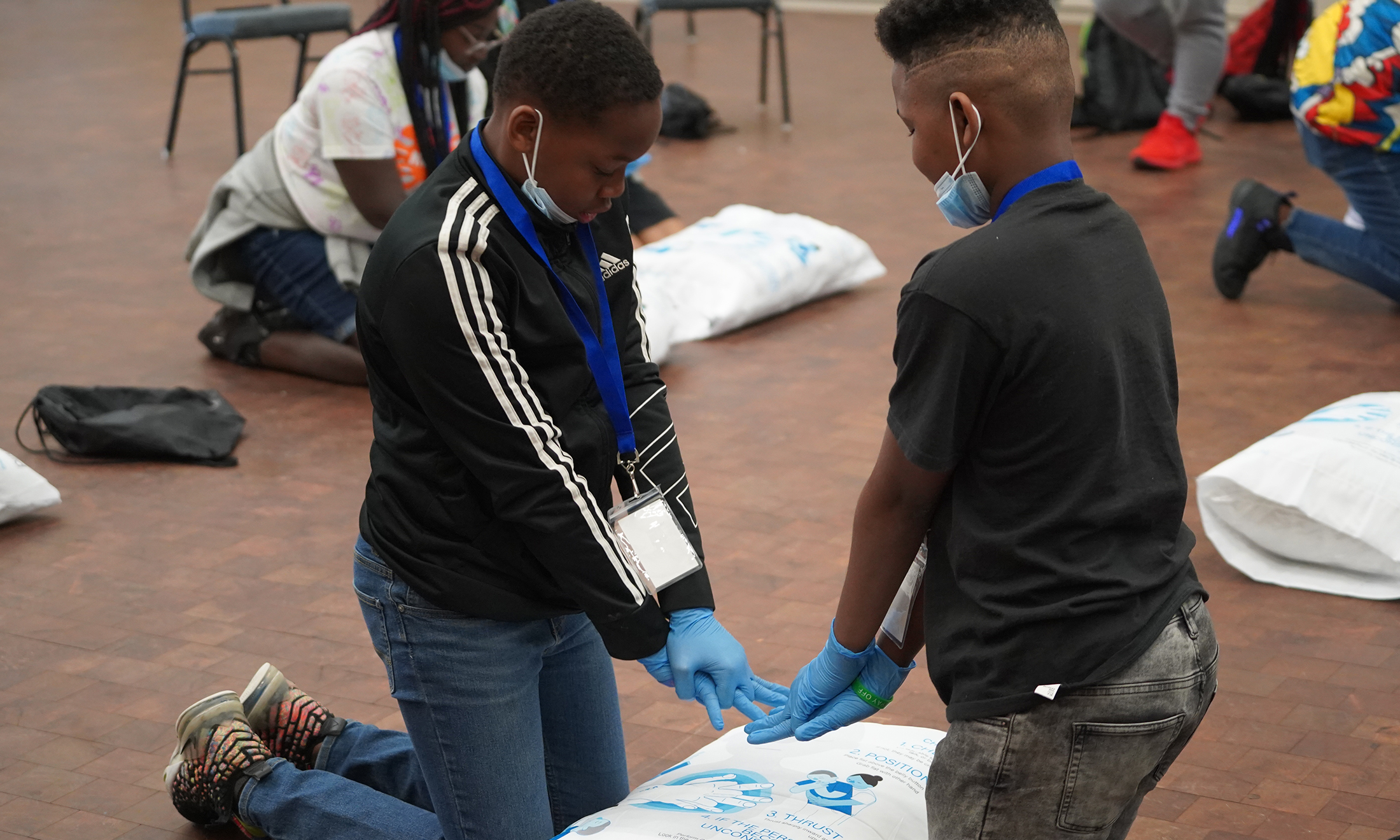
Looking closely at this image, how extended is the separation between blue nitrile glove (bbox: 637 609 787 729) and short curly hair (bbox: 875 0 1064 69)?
0.85 metres

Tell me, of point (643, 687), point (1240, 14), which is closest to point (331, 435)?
point (643, 687)

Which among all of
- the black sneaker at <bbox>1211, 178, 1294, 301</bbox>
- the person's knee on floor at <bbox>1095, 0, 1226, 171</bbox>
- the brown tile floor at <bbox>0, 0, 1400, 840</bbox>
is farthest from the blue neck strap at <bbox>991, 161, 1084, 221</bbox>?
the person's knee on floor at <bbox>1095, 0, 1226, 171</bbox>

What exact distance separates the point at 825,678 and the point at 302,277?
3357mm

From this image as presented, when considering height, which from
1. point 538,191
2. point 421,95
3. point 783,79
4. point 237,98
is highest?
point 538,191

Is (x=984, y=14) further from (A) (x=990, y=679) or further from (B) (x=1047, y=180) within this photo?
(A) (x=990, y=679)

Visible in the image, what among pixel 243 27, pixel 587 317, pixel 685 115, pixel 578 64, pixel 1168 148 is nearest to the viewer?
pixel 578 64

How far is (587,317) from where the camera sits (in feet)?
6.37

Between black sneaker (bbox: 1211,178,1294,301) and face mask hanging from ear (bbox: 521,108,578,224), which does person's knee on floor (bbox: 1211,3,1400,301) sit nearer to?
black sneaker (bbox: 1211,178,1294,301)

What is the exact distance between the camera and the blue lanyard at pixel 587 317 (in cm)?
183

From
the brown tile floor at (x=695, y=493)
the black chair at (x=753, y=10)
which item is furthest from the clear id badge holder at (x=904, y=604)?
the black chair at (x=753, y=10)

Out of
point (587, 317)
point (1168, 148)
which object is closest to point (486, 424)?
point (587, 317)

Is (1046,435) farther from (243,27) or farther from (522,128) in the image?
(243,27)

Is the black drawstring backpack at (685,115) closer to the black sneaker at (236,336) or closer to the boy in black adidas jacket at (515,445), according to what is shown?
the black sneaker at (236,336)

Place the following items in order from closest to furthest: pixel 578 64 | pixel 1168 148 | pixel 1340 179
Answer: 1. pixel 578 64
2. pixel 1340 179
3. pixel 1168 148
